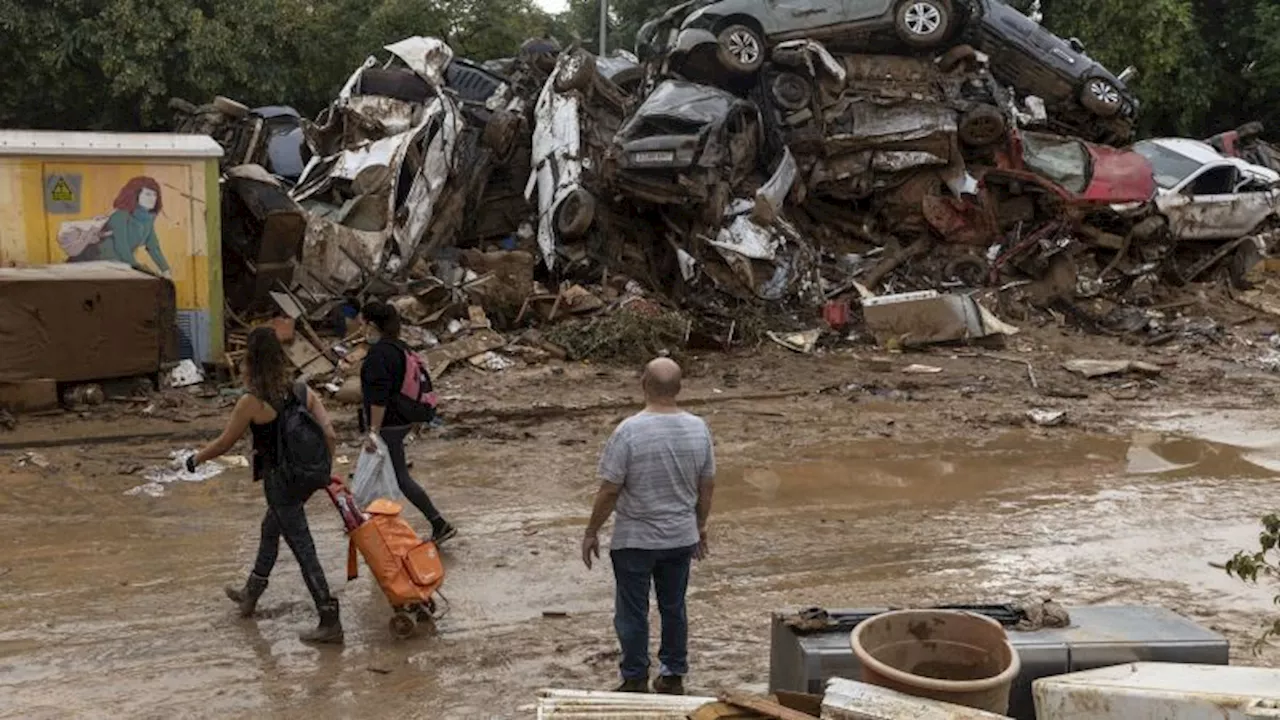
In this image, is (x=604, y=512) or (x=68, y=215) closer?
(x=604, y=512)

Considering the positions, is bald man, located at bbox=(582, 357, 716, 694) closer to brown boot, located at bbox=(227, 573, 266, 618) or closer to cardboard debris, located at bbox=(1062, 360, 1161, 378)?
brown boot, located at bbox=(227, 573, 266, 618)

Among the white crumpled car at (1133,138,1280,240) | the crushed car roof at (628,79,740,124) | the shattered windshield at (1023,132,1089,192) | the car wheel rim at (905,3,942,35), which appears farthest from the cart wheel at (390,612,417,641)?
the white crumpled car at (1133,138,1280,240)

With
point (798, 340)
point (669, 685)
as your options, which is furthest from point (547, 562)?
point (798, 340)

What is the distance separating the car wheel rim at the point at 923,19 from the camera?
16672mm

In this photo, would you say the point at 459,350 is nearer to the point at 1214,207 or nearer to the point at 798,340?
the point at 798,340

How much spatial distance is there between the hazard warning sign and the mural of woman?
0.32 metres

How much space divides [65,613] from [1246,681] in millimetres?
5367

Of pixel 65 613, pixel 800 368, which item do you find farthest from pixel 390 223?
pixel 65 613

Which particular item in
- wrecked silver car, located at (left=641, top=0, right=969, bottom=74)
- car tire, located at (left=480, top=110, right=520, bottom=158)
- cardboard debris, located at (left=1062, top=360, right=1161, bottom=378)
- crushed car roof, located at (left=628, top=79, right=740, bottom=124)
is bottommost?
cardboard debris, located at (left=1062, top=360, right=1161, bottom=378)

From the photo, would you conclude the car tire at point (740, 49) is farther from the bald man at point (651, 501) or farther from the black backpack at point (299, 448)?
the bald man at point (651, 501)

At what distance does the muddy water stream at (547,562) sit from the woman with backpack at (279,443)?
28 centimetres

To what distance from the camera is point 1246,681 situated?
3805mm

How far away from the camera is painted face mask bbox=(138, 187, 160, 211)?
1123 cm

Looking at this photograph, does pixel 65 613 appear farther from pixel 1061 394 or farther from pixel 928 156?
pixel 928 156
